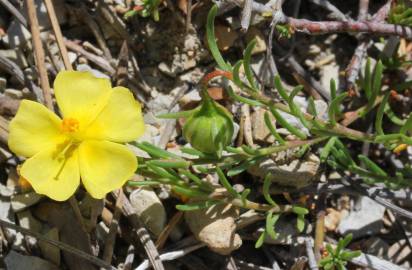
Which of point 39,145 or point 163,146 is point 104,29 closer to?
point 163,146

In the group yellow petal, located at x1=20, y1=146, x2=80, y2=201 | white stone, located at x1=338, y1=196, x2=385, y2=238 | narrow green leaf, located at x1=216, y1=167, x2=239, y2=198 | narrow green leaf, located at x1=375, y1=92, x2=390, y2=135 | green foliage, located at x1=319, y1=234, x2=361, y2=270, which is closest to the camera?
yellow petal, located at x1=20, y1=146, x2=80, y2=201

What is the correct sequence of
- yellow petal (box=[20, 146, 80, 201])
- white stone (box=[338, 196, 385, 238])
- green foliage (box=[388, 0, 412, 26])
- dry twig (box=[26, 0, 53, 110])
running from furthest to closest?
white stone (box=[338, 196, 385, 238])
green foliage (box=[388, 0, 412, 26])
dry twig (box=[26, 0, 53, 110])
yellow petal (box=[20, 146, 80, 201])

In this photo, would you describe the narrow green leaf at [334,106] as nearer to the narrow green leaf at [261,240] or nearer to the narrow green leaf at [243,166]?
the narrow green leaf at [243,166]

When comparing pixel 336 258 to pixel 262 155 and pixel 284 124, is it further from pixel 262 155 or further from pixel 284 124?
pixel 284 124

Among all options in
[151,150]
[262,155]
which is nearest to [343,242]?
[262,155]

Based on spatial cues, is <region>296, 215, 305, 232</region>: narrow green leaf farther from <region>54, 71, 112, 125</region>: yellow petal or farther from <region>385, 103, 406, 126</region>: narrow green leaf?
<region>54, 71, 112, 125</region>: yellow petal

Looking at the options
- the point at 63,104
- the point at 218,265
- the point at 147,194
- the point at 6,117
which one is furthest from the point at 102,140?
the point at 218,265

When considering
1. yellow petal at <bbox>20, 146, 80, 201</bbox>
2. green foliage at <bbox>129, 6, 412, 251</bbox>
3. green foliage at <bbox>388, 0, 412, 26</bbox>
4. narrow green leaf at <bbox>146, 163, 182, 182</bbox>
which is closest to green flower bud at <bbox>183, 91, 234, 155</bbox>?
green foliage at <bbox>129, 6, 412, 251</bbox>

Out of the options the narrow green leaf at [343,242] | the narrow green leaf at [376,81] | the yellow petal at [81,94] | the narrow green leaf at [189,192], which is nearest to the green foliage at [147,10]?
the yellow petal at [81,94]
